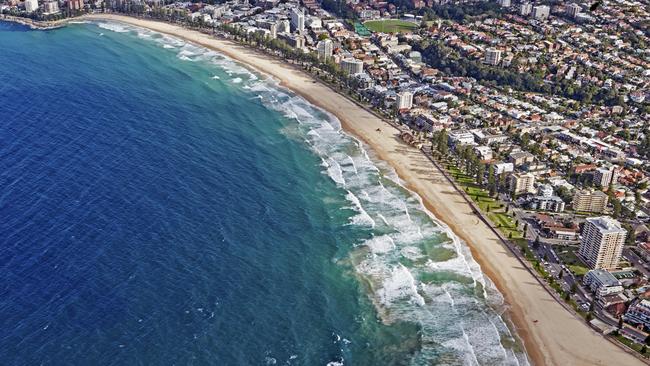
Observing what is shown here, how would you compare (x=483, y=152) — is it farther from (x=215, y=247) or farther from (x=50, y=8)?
(x=50, y=8)

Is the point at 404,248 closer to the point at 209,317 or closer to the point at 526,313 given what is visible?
the point at 526,313

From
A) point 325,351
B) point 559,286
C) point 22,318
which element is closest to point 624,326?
point 559,286

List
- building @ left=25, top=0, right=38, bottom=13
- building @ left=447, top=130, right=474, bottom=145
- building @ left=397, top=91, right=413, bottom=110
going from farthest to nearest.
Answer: building @ left=25, top=0, right=38, bottom=13
building @ left=397, top=91, right=413, bottom=110
building @ left=447, top=130, right=474, bottom=145

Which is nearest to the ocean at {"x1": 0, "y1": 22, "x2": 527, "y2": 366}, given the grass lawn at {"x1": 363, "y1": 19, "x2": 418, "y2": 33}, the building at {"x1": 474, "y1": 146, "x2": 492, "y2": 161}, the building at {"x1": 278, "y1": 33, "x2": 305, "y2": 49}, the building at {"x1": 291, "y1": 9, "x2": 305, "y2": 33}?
the building at {"x1": 474, "y1": 146, "x2": 492, "y2": 161}

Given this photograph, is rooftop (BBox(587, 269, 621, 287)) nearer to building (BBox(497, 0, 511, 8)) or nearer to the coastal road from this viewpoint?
the coastal road

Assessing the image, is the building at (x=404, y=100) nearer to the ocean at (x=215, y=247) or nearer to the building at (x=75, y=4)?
the ocean at (x=215, y=247)

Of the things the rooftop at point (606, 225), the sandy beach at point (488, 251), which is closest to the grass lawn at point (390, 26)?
the sandy beach at point (488, 251)
